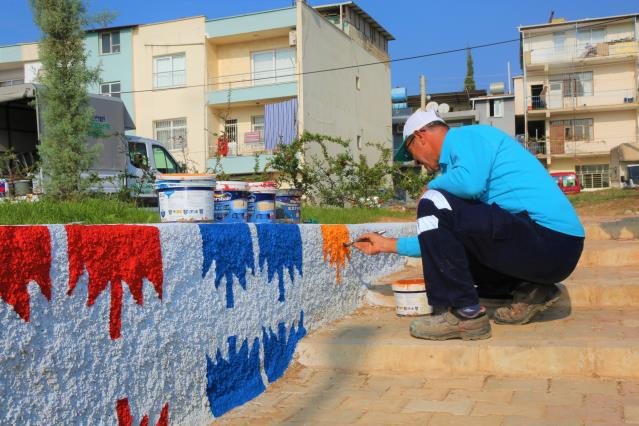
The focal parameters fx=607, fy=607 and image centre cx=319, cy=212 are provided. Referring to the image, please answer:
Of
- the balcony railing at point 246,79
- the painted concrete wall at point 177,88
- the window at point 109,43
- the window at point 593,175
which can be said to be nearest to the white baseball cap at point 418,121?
the painted concrete wall at point 177,88

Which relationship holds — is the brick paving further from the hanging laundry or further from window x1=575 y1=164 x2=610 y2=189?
window x1=575 y1=164 x2=610 y2=189

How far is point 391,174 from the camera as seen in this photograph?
11.4 meters

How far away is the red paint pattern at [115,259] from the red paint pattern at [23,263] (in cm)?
10

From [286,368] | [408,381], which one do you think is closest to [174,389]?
[286,368]

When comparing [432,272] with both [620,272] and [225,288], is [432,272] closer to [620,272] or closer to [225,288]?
[225,288]

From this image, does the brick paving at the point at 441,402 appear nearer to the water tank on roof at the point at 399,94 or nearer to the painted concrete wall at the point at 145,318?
the painted concrete wall at the point at 145,318

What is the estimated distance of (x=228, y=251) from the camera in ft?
9.57

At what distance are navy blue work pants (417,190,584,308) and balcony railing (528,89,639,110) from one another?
40568mm

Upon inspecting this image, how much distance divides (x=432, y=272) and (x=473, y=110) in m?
42.6

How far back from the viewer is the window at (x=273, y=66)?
26753 mm

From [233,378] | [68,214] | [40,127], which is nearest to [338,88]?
[40,127]

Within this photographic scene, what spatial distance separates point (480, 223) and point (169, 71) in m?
26.7

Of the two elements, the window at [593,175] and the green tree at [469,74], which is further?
the green tree at [469,74]

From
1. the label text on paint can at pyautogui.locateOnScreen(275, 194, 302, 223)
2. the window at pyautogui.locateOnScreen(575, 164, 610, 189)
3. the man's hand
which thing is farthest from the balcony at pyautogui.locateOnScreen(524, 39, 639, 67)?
the man's hand
